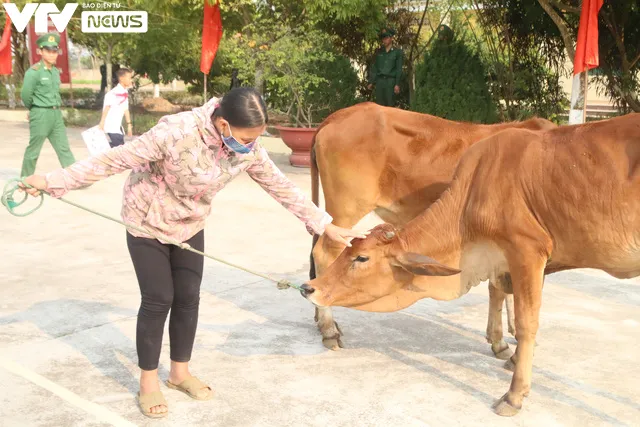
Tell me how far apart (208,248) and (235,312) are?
6.17ft

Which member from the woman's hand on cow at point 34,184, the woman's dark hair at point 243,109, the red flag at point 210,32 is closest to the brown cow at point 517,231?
the woman's dark hair at point 243,109

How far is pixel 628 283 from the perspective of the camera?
6.62 meters

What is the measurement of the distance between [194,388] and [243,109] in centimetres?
160

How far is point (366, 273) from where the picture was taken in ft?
14.0

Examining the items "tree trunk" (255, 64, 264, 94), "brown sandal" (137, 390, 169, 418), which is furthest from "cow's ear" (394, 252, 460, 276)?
"tree trunk" (255, 64, 264, 94)

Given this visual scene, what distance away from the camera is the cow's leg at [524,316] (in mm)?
4125

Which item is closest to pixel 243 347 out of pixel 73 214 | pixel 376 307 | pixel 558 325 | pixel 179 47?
pixel 376 307

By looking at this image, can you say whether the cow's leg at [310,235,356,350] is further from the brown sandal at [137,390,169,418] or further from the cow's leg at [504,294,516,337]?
the brown sandal at [137,390,169,418]

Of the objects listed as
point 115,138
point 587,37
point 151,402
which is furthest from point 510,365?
point 115,138

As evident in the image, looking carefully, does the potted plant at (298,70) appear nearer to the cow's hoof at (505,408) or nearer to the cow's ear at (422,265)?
the cow's ear at (422,265)

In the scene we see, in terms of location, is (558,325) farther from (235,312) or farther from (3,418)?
(3,418)

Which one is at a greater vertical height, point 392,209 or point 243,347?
point 392,209

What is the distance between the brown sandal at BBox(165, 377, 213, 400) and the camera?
422cm

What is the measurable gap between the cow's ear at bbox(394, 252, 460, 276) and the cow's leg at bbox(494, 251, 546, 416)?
385 millimetres
